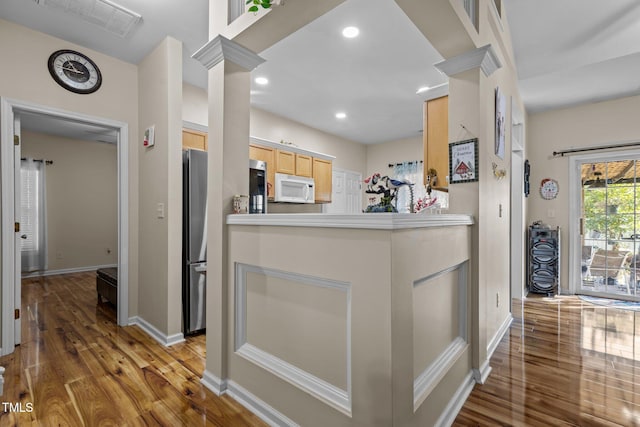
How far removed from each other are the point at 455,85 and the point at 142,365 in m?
2.94

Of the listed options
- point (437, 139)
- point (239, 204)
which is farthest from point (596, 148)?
point (239, 204)

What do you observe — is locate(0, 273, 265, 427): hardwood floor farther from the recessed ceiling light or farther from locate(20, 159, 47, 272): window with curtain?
the recessed ceiling light

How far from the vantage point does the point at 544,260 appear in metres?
4.30

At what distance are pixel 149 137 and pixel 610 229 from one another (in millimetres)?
5853

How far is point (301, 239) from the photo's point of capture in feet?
4.81

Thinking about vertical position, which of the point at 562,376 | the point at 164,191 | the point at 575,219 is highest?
the point at 164,191

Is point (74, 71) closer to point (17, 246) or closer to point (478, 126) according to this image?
point (17, 246)

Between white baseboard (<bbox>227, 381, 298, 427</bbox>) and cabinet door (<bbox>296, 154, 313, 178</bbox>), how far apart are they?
333cm

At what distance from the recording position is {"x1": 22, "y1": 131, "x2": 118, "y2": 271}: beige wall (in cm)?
545

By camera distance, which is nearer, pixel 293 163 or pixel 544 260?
pixel 544 260

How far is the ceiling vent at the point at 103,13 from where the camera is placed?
223cm

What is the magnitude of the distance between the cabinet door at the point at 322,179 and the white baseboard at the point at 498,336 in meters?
3.13

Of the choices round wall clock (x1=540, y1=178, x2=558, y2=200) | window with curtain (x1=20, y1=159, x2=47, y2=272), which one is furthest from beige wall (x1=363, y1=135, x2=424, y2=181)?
window with curtain (x1=20, y1=159, x2=47, y2=272)

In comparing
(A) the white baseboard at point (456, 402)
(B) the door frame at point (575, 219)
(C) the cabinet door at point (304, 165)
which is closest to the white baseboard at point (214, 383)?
(A) the white baseboard at point (456, 402)
